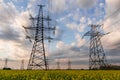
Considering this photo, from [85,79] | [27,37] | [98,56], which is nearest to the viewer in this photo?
[85,79]

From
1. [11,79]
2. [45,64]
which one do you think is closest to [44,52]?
[45,64]

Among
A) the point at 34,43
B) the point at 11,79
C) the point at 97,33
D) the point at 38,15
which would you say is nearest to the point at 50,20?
the point at 38,15

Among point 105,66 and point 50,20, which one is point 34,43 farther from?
point 105,66

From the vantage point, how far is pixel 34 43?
70.8 metres

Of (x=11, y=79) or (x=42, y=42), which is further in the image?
(x=42, y=42)

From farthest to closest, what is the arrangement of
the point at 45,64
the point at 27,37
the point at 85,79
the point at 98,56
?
1. the point at 98,56
2. the point at 27,37
3. the point at 45,64
4. the point at 85,79

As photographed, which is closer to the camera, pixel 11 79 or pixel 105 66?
pixel 11 79

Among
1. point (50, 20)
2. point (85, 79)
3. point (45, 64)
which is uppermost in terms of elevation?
point (50, 20)

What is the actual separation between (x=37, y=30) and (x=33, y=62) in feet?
32.8

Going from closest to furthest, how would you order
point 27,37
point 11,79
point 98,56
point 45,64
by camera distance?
1. point 11,79
2. point 45,64
3. point 27,37
4. point 98,56

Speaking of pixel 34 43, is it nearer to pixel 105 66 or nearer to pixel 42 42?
pixel 42 42

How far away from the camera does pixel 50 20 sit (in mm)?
75875

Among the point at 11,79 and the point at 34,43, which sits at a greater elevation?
the point at 34,43

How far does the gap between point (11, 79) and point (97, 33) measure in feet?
246
